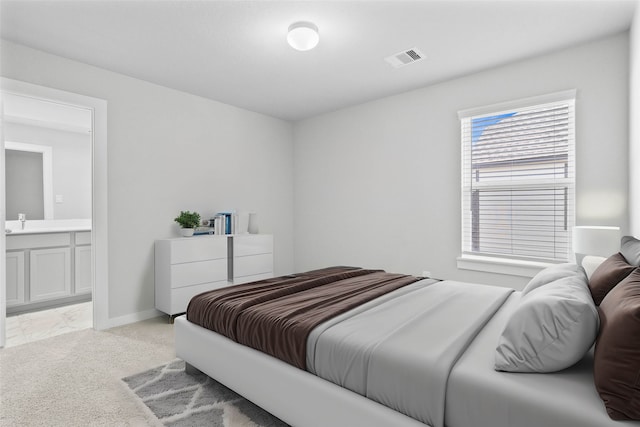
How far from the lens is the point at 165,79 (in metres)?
3.59

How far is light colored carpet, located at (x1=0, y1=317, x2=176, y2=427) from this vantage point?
188 centimetres

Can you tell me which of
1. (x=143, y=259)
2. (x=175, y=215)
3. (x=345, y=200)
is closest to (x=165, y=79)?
(x=175, y=215)

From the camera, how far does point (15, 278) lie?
12.4ft

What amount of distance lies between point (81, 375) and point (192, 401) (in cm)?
98

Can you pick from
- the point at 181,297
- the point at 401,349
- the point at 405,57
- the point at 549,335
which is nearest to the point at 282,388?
the point at 401,349

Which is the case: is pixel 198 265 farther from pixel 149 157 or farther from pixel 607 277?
pixel 607 277

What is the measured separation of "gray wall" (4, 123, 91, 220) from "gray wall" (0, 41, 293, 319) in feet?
6.67

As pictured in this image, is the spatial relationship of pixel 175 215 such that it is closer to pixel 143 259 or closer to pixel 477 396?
pixel 143 259

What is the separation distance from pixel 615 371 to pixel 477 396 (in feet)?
1.33

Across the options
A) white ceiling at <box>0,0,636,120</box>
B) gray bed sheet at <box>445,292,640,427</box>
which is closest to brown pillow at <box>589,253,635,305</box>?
gray bed sheet at <box>445,292,640,427</box>

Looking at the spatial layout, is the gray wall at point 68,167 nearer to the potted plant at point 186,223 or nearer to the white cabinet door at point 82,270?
the white cabinet door at point 82,270

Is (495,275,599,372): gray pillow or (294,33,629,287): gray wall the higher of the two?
(294,33,629,287): gray wall

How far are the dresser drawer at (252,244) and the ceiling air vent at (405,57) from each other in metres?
2.56

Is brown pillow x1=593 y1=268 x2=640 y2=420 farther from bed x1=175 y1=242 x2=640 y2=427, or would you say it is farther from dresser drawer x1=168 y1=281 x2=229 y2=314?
dresser drawer x1=168 y1=281 x2=229 y2=314
